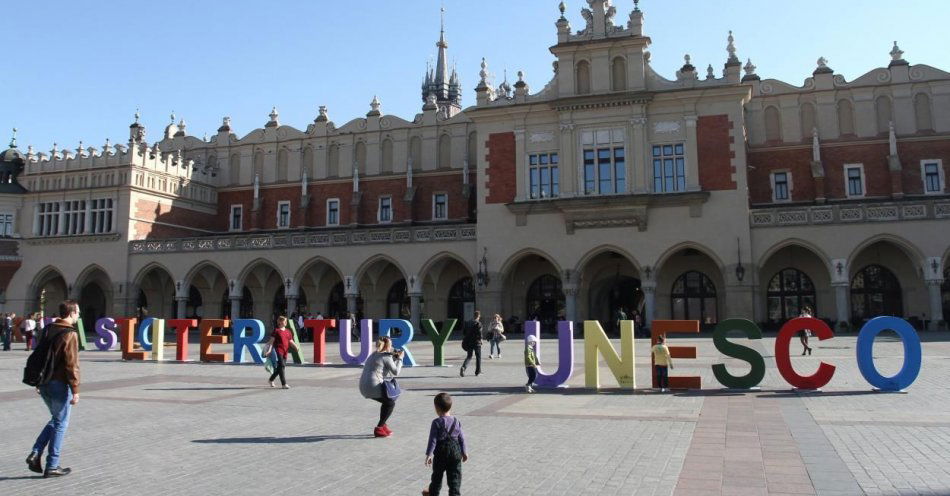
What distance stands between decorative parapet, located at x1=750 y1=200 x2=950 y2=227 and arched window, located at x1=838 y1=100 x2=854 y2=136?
8452 mm

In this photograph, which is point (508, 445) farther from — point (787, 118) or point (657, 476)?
point (787, 118)

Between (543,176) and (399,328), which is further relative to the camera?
(543,176)

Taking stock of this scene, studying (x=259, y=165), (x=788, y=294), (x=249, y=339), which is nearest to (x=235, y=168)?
(x=259, y=165)

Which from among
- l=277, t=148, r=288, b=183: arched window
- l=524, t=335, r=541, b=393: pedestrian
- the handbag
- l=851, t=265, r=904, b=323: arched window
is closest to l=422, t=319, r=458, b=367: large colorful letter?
l=524, t=335, r=541, b=393: pedestrian

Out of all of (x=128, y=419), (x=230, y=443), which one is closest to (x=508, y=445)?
(x=230, y=443)

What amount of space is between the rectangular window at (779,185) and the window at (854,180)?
9.65 feet

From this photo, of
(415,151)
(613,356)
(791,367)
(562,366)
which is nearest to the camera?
(791,367)

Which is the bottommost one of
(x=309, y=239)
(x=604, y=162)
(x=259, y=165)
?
(x=309, y=239)

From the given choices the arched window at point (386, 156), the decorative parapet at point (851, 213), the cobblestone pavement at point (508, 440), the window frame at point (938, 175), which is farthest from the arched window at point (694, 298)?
the cobblestone pavement at point (508, 440)

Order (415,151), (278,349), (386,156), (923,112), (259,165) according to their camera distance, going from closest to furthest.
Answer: (278,349) < (923,112) < (415,151) < (386,156) < (259,165)

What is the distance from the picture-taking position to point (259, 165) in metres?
47.8

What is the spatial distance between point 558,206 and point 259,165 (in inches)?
892

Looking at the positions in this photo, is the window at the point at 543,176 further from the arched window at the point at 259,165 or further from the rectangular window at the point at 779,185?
the arched window at the point at 259,165

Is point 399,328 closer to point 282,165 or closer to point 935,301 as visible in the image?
point 935,301
